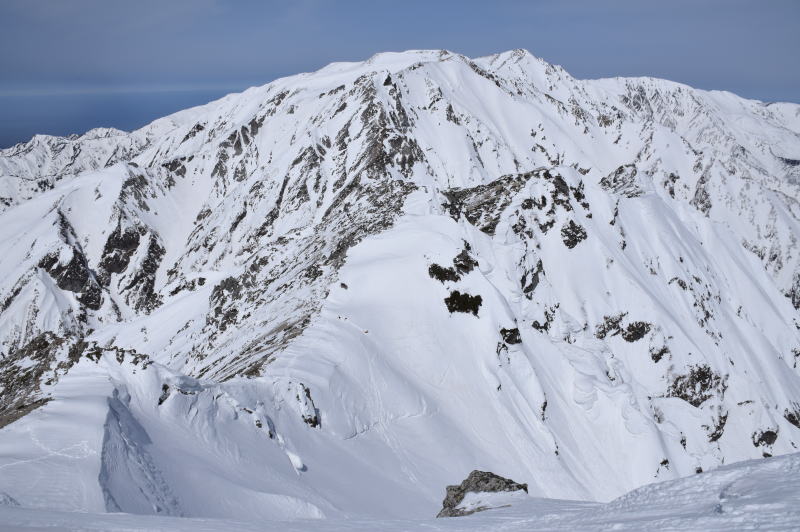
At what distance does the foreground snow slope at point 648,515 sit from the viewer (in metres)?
8.21

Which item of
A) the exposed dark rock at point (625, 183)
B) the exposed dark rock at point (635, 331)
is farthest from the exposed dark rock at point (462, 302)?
the exposed dark rock at point (625, 183)

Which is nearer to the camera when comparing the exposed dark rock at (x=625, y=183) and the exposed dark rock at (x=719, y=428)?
the exposed dark rock at (x=719, y=428)

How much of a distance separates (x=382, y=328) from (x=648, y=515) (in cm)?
2585

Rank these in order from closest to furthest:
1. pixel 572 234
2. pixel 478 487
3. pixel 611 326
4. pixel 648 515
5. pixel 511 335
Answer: pixel 648 515 < pixel 478 487 < pixel 511 335 < pixel 611 326 < pixel 572 234

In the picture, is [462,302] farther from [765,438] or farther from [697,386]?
[765,438]

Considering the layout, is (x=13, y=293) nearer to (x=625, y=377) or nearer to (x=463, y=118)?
(x=463, y=118)

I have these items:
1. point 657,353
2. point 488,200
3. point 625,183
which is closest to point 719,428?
point 657,353

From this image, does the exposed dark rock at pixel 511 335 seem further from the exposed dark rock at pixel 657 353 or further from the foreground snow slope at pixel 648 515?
the exposed dark rock at pixel 657 353

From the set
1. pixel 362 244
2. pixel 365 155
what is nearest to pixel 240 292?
pixel 362 244

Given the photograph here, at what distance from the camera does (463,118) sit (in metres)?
134

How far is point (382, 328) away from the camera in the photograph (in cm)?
3466

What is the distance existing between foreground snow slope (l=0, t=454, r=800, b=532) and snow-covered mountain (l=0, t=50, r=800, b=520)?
A: 263cm

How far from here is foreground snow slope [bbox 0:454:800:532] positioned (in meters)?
8.21

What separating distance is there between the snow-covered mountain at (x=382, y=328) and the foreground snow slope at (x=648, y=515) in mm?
2628
